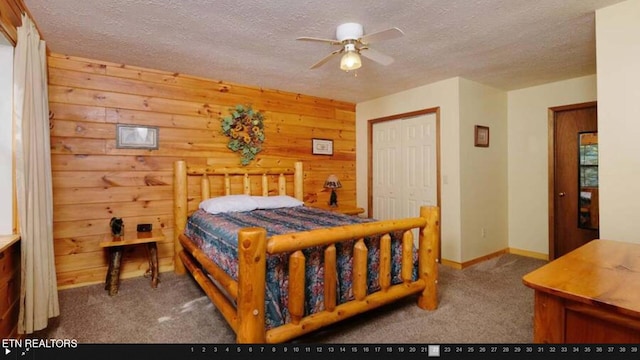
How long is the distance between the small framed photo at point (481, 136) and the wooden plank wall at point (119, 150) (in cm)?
252

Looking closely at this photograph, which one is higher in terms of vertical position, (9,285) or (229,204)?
(229,204)

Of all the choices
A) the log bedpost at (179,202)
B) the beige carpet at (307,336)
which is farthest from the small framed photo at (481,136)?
the log bedpost at (179,202)

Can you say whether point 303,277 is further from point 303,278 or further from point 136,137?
point 136,137

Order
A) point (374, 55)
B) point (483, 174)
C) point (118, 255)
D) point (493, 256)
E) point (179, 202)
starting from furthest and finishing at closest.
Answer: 1. point (493, 256)
2. point (483, 174)
3. point (179, 202)
4. point (118, 255)
5. point (374, 55)

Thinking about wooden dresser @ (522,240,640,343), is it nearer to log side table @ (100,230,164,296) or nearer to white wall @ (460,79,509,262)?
white wall @ (460,79,509,262)

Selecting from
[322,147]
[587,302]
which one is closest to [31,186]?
[587,302]

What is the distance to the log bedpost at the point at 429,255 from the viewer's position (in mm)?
2350

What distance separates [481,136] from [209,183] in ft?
10.8

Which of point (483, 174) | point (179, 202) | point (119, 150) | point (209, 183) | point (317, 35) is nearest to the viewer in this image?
point (317, 35)

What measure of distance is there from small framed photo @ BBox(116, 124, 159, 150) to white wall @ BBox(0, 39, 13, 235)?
106 centimetres

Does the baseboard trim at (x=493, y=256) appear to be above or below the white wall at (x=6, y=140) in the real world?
below

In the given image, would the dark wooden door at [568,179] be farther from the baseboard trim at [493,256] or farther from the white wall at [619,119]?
the white wall at [619,119]

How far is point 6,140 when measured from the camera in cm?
202

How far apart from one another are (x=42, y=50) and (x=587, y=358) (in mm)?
3384
